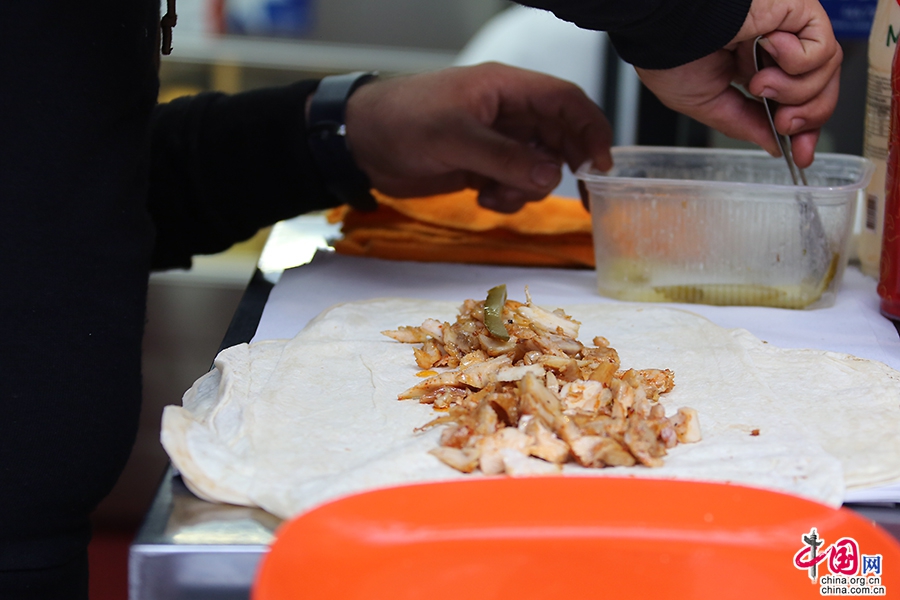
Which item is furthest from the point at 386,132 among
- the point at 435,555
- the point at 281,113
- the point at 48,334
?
the point at 435,555

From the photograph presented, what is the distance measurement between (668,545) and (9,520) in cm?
63

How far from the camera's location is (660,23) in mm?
843

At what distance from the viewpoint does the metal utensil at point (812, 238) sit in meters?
1.01

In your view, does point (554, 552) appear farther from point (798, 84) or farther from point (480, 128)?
point (480, 128)

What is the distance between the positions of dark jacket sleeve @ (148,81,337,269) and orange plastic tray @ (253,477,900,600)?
0.86 meters

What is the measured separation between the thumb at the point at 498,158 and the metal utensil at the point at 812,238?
0.35 meters

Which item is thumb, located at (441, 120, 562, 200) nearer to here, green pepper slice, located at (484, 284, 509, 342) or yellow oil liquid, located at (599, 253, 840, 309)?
yellow oil liquid, located at (599, 253, 840, 309)

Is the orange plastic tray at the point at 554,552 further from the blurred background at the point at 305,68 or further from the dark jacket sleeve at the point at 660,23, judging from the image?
the blurred background at the point at 305,68

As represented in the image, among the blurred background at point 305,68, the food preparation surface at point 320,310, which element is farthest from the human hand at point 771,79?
the blurred background at point 305,68

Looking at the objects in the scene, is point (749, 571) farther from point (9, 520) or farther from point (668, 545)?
point (9, 520)

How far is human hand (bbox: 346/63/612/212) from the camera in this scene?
121 centimetres

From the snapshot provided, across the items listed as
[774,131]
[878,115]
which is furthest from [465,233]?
[878,115]

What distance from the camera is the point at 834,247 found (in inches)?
40.8

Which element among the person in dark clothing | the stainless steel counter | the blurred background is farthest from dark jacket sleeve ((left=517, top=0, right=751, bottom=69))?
the blurred background
